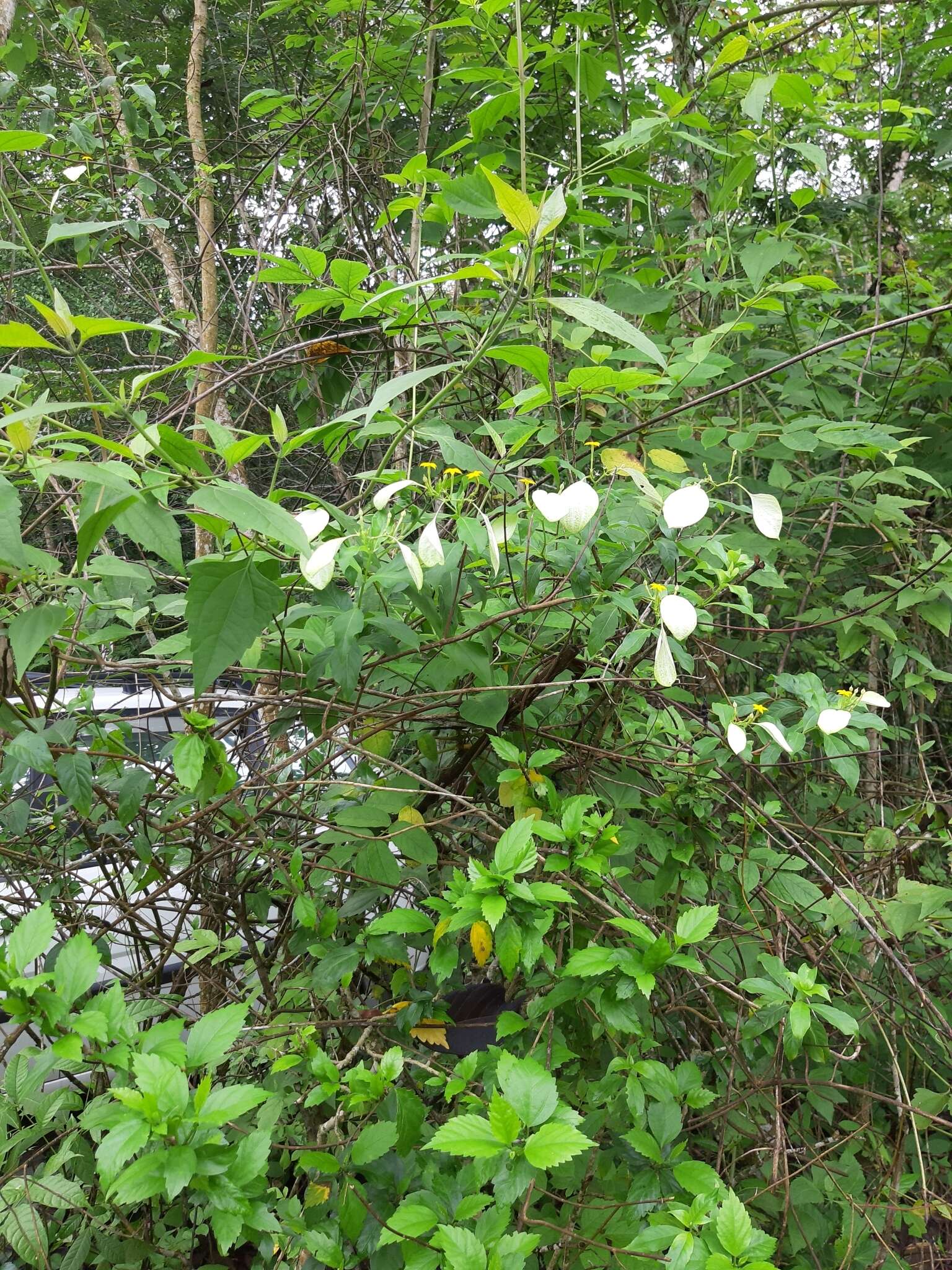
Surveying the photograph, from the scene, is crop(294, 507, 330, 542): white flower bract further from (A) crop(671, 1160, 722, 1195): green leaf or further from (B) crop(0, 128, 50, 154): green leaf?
(A) crop(671, 1160, 722, 1195): green leaf

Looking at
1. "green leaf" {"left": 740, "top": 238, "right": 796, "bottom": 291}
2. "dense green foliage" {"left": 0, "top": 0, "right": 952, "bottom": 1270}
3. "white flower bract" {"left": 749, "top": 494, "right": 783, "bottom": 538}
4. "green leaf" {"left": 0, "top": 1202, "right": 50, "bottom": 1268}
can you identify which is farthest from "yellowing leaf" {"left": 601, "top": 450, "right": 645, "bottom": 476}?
"green leaf" {"left": 0, "top": 1202, "right": 50, "bottom": 1268}

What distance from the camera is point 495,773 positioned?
143cm

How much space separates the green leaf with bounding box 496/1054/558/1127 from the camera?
2.74 ft

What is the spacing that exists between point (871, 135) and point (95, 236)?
2474mm

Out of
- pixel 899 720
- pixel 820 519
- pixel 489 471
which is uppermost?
pixel 489 471

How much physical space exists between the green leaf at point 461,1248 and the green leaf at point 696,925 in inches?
16.0

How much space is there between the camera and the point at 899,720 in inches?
120

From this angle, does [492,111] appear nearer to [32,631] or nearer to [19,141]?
[19,141]

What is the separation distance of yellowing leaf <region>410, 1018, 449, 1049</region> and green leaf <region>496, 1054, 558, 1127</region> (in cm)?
35

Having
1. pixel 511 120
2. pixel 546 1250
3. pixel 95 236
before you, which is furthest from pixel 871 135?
pixel 546 1250

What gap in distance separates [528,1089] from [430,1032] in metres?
0.41

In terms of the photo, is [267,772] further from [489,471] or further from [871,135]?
[871,135]

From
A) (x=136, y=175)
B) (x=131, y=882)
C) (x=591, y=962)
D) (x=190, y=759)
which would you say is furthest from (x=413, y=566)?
(x=136, y=175)

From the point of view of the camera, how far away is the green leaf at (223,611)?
2.80ft
